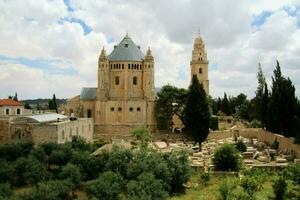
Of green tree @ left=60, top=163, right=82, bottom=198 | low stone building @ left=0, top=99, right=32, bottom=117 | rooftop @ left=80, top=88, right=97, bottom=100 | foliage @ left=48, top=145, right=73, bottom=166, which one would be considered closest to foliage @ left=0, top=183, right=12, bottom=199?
green tree @ left=60, top=163, right=82, bottom=198

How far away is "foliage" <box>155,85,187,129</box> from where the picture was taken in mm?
50406

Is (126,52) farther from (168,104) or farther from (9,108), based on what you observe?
(9,108)

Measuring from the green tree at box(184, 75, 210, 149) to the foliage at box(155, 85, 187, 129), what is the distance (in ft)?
28.0

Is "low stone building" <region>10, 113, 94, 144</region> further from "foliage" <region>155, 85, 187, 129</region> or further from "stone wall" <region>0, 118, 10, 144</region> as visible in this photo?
"foliage" <region>155, 85, 187, 129</region>

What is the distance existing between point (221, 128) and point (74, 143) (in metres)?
24.4

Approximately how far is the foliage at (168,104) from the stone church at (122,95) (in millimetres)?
1058

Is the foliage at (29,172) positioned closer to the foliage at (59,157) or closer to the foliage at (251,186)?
the foliage at (59,157)

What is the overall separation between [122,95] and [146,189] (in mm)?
30275

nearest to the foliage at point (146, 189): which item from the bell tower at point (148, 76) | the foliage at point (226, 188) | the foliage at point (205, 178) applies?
the foliage at point (226, 188)

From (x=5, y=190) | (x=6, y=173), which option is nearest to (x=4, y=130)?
(x=6, y=173)

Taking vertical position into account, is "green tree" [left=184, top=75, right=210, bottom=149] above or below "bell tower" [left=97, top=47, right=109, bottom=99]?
below

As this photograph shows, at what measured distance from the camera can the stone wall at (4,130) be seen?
3775 cm

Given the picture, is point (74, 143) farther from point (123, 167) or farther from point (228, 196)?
point (228, 196)

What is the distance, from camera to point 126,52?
53125 mm
